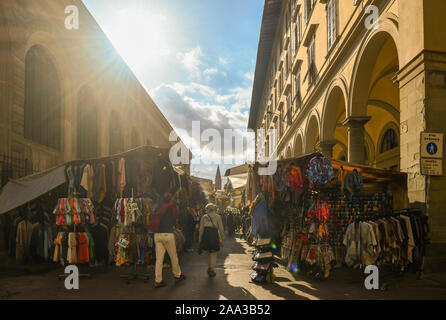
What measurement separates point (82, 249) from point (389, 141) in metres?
16.2

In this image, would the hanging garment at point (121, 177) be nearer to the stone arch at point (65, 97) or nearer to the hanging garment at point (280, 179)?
the hanging garment at point (280, 179)

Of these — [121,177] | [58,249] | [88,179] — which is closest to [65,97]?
[88,179]

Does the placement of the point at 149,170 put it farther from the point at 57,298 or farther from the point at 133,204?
the point at 57,298

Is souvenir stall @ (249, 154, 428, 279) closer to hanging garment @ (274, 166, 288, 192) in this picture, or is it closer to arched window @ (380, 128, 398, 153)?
hanging garment @ (274, 166, 288, 192)

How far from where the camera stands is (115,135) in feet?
77.0

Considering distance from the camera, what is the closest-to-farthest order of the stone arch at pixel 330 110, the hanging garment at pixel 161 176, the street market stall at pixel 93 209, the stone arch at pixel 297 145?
the street market stall at pixel 93 209
the hanging garment at pixel 161 176
the stone arch at pixel 330 110
the stone arch at pixel 297 145

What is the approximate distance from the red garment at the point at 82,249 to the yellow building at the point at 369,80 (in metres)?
7.33

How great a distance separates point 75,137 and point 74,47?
12.9ft

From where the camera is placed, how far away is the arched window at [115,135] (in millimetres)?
22609

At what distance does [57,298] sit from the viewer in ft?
20.0

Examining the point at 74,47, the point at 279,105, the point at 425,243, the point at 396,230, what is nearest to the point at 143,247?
the point at 396,230

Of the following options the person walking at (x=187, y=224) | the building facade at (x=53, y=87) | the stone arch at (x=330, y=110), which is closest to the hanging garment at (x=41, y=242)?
the building facade at (x=53, y=87)

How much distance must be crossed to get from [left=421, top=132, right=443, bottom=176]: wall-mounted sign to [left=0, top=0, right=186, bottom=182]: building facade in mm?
10755

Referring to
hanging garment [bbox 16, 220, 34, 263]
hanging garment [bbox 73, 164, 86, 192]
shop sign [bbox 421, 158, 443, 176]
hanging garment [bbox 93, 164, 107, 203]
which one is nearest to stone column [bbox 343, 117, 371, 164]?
shop sign [bbox 421, 158, 443, 176]
